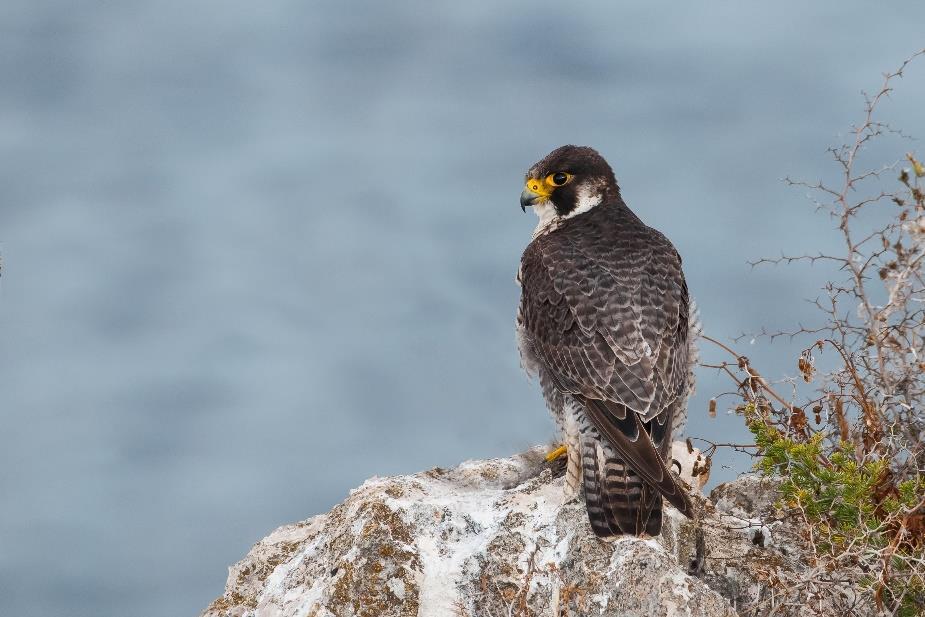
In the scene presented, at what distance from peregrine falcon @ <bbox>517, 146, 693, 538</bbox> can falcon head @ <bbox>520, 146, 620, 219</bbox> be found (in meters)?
0.07

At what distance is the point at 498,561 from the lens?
18.4 ft

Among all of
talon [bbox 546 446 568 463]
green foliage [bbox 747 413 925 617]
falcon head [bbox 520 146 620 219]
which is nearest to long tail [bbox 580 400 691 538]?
green foliage [bbox 747 413 925 617]

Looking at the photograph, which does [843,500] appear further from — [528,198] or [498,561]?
[528,198]

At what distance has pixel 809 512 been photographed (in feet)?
18.0

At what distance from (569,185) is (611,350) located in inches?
72.8

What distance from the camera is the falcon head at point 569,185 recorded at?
24.7ft

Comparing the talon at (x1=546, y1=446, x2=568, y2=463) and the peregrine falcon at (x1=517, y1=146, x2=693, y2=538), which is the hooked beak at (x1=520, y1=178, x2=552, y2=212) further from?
the talon at (x1=546, y1=446, x2=568, y2=463)

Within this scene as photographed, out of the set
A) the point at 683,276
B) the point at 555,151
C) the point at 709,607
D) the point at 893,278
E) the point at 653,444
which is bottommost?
the point at 709,607

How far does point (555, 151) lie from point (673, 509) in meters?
2.85

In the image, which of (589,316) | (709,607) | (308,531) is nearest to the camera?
(709,607)

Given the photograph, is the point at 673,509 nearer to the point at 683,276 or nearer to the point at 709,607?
the point at 709,607

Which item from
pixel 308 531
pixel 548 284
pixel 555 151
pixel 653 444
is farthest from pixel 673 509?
pixel 555 151

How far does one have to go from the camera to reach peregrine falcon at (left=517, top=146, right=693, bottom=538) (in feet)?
18.0

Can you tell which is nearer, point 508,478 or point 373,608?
point 373,608
